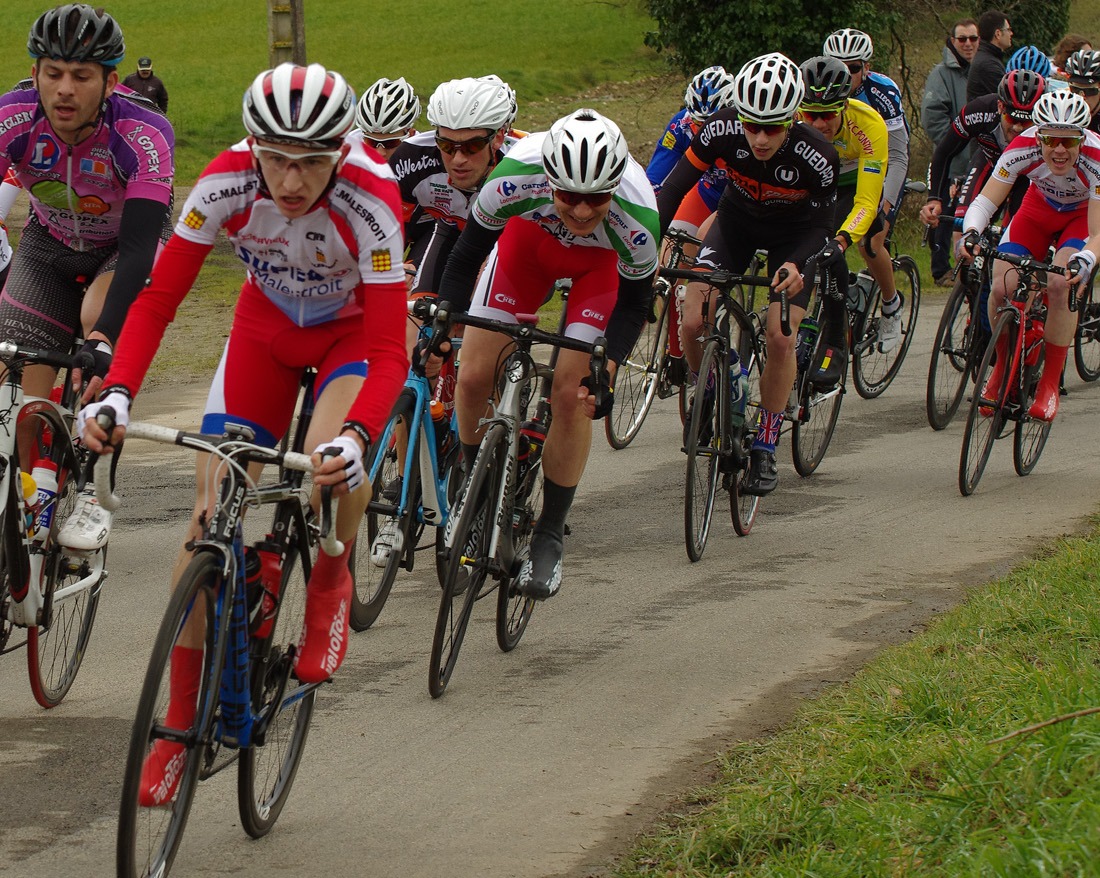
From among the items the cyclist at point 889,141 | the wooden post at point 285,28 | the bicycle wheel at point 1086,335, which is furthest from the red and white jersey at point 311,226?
the wooden post at point 285,28

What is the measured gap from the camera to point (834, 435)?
35.2ft

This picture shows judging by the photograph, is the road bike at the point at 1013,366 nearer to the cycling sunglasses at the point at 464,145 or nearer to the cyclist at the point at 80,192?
the cycling sunglasses at the point at 464,145

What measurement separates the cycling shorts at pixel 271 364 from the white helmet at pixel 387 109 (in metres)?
3.35

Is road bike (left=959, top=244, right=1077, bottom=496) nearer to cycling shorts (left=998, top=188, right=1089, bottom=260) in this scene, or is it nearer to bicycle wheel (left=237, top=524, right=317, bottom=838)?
cycling shorts (left=998, top=188, right=1089, bottom=260)

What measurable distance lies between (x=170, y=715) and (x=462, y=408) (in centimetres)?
269

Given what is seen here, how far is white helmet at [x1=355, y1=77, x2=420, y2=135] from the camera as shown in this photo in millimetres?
7961

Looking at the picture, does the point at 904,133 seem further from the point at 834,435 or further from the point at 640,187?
the point at 640,187

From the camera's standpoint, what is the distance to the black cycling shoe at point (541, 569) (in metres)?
6.16

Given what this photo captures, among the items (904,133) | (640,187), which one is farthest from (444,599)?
(904,133)

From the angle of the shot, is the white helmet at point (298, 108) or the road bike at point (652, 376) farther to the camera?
the road bike at point (652, 376)

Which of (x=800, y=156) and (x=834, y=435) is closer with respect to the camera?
(x=800, y=156)

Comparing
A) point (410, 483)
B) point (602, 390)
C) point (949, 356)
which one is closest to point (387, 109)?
point (410, 483)

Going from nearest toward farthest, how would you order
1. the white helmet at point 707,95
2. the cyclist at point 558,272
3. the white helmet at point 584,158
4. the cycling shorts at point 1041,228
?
1. the white helmet at point 584,158
2. the cyclist at point 558,272
3. the cycling shorts at point 1041,228
4. the white helmet at point 707,95

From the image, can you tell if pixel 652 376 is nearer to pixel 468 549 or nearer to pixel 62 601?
pixel 468 549
